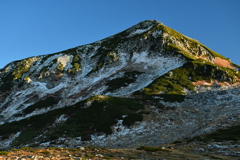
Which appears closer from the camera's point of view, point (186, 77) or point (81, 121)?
point (81, 121)

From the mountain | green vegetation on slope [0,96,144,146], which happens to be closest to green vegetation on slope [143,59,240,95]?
the mountain

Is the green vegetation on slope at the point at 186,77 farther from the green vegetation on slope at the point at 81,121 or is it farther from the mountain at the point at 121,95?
the green vegetation on slope at the point at 81,121

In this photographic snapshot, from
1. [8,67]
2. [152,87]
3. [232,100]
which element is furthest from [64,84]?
[232,100]

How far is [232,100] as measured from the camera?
5544 centimetres

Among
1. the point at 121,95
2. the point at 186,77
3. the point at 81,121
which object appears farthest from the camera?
the point at 186,77

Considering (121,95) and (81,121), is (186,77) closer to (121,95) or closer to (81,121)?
(121,95)

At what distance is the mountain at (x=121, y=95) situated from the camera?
142ft

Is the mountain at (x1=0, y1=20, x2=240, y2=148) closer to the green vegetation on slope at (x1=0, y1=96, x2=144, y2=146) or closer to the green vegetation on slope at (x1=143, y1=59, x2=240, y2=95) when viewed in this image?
the green vegetation on slope at (x1=0, y1=96, x2=144, y2=146)

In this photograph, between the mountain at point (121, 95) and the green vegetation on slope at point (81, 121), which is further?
the green vegetation on slope at point (81, 121)

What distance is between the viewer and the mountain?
43.2 m

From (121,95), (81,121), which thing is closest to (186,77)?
(121,95)

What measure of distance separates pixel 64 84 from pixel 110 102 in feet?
198

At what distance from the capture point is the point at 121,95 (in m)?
78.7

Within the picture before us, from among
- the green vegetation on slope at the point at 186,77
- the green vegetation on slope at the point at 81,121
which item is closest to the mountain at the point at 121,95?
the green vegetation on slope at the point at 81,121
